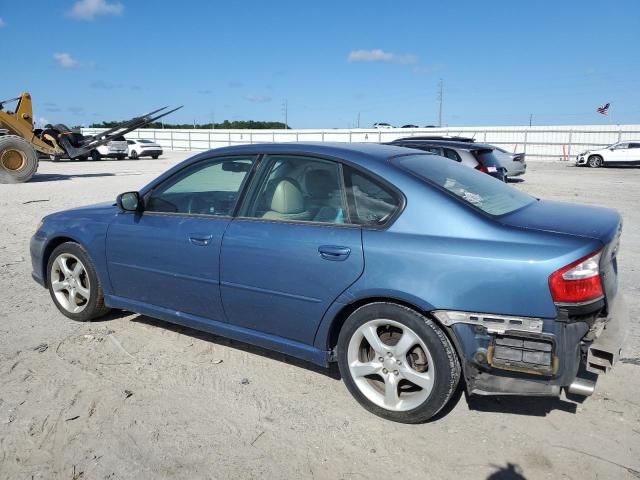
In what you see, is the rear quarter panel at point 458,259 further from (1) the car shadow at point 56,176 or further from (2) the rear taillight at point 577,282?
(1) the car shadow at point 56,176

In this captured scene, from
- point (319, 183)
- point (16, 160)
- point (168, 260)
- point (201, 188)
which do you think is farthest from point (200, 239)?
point (16, 160)

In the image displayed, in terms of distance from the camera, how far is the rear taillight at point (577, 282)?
2496 mm

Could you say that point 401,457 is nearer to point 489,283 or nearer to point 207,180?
point 489,283

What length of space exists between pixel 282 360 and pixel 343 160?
5.05 ft

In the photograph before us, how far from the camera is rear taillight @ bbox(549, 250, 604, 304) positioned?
2.50 metres

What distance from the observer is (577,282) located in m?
2.51

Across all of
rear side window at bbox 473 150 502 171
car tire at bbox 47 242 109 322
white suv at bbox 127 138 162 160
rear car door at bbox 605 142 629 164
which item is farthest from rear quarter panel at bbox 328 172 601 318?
white suv at bbox 127 138 162 160

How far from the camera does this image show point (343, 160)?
326cm

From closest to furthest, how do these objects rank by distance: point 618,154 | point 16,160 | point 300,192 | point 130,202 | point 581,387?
point 581,387 < point 300,192 < point 130,202 < point 16,160 < point 618,154

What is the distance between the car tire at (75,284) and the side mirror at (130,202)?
658 mm

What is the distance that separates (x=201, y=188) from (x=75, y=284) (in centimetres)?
149

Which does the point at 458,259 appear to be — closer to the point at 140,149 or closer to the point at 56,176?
the point at 56,176

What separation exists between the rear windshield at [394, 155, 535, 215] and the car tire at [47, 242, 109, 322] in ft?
9.03

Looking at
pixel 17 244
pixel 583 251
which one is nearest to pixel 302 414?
pixel 583 251
